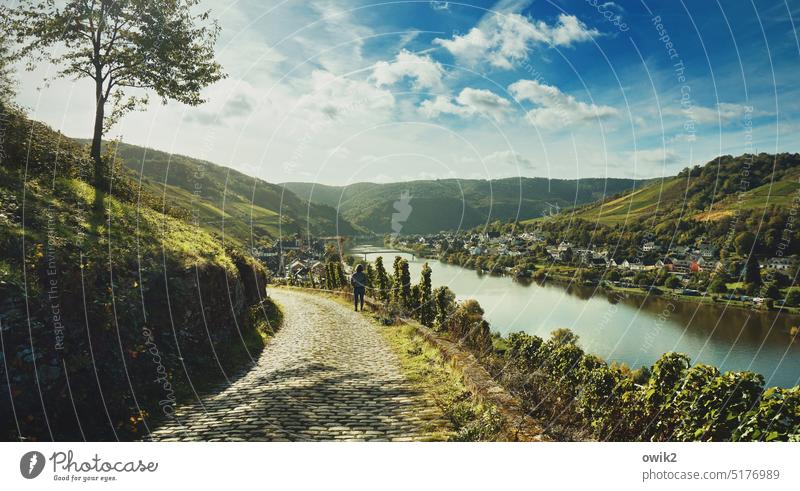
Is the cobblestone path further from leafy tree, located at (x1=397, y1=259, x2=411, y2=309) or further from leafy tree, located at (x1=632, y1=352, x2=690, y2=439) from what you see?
leafy tree, located at (x1=397, y1=259, x2=411, y2=309)

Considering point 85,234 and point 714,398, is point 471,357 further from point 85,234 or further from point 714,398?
point 85,234

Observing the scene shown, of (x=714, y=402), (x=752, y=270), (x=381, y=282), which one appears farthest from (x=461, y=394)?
(x=381, y=282)

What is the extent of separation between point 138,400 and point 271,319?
11.5 metres

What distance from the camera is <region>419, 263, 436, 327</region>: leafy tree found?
1761cm

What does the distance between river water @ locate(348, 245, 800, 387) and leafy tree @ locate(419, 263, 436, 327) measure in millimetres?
Result: 16382

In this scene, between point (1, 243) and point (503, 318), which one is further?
point (503, 318)

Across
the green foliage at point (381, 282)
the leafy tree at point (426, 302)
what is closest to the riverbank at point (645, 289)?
the leafy tree at point (426, 302)

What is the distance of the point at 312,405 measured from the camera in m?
6.04

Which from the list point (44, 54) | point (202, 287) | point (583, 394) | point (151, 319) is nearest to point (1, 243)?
point (151, 319)

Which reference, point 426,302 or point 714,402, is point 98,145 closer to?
point 426,302

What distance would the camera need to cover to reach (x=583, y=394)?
11953 millimetres
